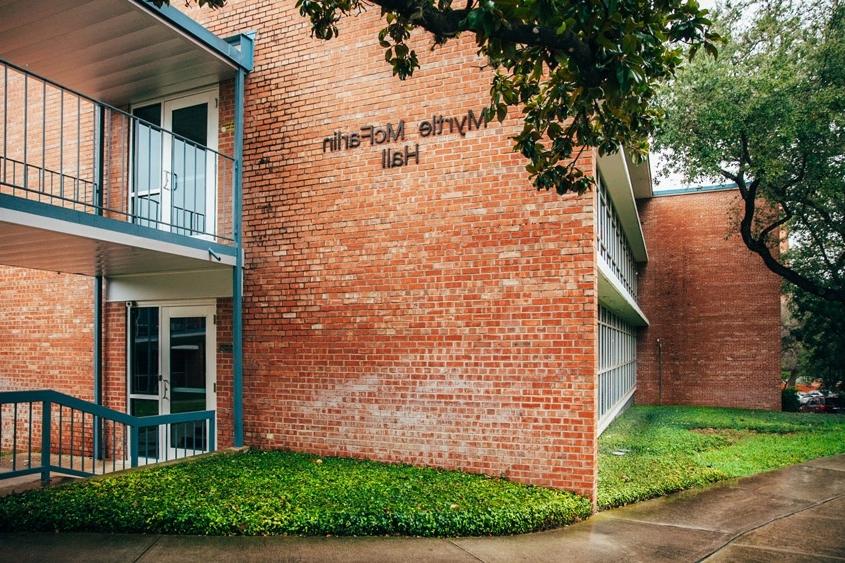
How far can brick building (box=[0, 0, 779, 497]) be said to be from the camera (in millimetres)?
6969

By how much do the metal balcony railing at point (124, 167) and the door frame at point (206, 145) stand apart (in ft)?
0.05

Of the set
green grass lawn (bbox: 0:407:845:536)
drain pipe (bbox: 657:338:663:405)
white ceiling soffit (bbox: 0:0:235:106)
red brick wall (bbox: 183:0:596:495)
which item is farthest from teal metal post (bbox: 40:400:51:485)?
drain pipe (bbox: 657:338:663:405)

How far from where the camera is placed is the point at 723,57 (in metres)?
15.9

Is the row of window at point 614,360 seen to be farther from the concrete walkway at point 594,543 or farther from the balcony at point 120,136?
the balcony at point 120,136

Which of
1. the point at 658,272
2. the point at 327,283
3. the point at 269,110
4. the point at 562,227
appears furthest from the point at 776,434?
the point at 269,110

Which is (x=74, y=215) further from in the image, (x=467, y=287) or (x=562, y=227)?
(x=562, y=227)

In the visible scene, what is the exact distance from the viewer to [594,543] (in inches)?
223

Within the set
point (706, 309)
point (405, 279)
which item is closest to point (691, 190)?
point (706, 309)

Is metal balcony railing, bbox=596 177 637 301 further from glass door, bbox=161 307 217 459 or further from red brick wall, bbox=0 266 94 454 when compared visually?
red brick wall, bbox=0 266 94 454

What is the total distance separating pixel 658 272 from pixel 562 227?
55.8 feet

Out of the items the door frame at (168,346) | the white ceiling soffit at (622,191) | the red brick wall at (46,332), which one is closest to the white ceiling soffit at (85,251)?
the door frame at (168,346)

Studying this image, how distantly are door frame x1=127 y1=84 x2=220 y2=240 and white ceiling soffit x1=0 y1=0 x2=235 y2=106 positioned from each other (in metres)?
0.16

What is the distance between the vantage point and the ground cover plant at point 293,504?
545 cm

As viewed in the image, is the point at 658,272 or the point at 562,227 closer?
the point at 562,227
